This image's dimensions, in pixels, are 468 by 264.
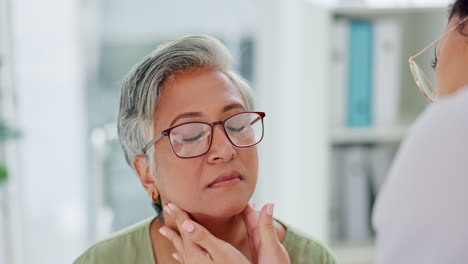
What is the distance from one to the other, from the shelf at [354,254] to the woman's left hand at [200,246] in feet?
4.08

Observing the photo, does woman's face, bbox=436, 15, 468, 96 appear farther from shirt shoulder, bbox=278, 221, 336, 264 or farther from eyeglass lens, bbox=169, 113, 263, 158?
shirt shoulder, bbox=278, 221, 336, 264

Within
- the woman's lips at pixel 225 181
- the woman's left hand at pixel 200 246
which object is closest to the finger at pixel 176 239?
the woman's left hand at pixel 200 246

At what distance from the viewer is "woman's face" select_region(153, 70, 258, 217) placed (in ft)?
4.02

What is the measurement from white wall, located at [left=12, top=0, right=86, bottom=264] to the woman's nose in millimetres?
1743

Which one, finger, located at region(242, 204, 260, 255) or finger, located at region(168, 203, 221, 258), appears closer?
finger, located at region(168, 203, 221, 258)

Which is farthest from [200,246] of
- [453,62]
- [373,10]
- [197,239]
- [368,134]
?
[373,10]

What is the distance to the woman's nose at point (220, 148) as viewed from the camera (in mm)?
1214

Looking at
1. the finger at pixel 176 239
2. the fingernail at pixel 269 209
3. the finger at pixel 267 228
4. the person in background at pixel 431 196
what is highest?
the person in background at pixel 431 196

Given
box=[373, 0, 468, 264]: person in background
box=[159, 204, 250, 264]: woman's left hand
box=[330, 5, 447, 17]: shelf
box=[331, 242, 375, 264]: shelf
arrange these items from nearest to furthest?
box=[373, 0, 468, 264]: person in background < box=[159, 204, 250, 264]: woman's left hand < box=[330, 5, 447, 17]: shelf < box=[331, 242, 375, 264]: shelf

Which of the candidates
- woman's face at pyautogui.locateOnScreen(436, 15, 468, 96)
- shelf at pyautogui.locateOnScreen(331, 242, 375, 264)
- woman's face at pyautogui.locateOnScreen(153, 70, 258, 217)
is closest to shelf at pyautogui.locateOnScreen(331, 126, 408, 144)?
shelf at pyautogui.locateOnScreen(331, 242, 375, 264)

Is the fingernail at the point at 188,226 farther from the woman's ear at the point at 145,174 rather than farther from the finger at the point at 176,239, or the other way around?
the woman's ear at the point at 145,174

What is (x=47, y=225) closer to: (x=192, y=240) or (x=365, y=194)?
(x=365, y=194)

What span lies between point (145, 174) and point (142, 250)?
0.19 meters

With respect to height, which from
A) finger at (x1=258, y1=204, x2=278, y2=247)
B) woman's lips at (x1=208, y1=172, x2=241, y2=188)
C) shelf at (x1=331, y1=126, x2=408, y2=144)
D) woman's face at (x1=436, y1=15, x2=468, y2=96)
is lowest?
shelf at (x1=331, y1=126, x2=408, y2=144)
